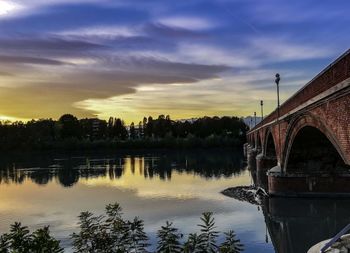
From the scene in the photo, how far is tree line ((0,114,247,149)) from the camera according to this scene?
10819cm

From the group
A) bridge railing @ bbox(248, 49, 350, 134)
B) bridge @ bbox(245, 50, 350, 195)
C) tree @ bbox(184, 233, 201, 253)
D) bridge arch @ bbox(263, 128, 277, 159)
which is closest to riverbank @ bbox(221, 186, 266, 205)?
bridge @ bbox(245, 50, 350, 195)

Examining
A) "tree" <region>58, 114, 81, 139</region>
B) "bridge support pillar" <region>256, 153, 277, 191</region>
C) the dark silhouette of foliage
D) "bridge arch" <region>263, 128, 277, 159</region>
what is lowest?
"bridge support pillar" <region>256, 153, 277, 191</region>

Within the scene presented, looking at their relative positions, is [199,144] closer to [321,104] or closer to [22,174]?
[22,174]

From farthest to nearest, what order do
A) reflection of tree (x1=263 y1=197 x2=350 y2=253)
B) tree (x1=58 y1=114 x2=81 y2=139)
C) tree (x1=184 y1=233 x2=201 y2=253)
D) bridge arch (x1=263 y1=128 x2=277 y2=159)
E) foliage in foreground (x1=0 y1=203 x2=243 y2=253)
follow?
tree (x1=58 y1=114 x2=81 y2=139) → bridge arch (x1=263 y1=128 x2=277 y2=159) → reflection of tree (x1=263 y1=197 x2=350 y2=253) → tree (x1=184 y1=233 x2=201 y2=253) → foliage in foreground (x1=0 y1=203 x2=243 y2=253)

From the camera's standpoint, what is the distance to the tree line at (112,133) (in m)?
108

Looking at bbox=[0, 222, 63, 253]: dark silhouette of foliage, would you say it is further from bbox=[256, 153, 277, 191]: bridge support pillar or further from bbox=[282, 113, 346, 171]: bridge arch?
bbox=[256, 153, 277, 191]: bridge support pillar

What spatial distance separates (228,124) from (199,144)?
2188 cm

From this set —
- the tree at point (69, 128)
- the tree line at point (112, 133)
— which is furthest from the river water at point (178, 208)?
the tree at point (69, 128)

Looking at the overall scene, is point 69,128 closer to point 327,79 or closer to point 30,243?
point 327,79

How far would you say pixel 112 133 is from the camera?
432 feet

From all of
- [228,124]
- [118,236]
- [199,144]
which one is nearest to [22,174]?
[118,236]

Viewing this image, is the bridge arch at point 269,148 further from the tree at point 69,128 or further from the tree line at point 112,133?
the tree at point 69,128

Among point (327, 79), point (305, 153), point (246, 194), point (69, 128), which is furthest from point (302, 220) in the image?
point (69, 128)

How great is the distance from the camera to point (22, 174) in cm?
5069
